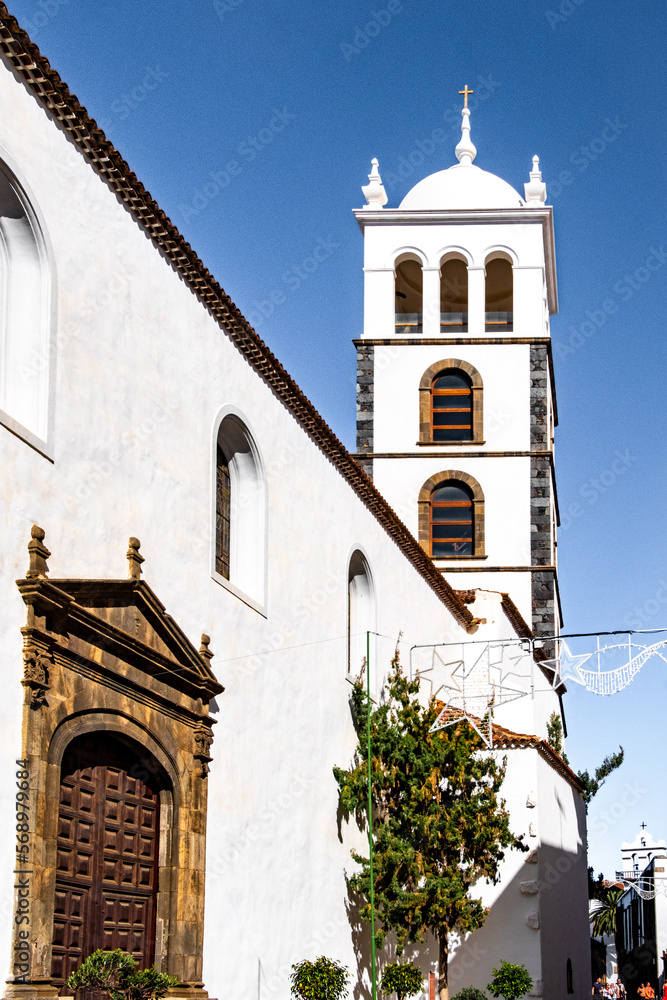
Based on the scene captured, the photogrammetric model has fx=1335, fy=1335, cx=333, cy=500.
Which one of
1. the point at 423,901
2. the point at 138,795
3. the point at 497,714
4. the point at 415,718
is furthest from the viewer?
the point at 497,714

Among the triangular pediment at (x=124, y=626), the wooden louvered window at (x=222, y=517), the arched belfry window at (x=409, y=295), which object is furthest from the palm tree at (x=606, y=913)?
the triangular pediment at (x=124, y=626)

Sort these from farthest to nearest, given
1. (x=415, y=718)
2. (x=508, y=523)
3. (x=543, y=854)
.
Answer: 1. (x=508, y=523)
2. (x=543, y=854)
3. (x=415, y=718)

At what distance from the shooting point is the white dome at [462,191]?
3847 centimetres

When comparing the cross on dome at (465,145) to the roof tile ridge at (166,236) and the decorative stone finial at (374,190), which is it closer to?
the decorative stone finial at (374,190)

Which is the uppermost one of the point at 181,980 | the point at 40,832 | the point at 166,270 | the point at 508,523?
the point at 508,523

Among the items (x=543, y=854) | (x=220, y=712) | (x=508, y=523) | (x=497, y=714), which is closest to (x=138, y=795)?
(x=220, y=712)

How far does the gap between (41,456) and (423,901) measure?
10.5 m

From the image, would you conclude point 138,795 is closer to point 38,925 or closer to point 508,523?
point 38,925

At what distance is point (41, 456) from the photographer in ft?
35.4

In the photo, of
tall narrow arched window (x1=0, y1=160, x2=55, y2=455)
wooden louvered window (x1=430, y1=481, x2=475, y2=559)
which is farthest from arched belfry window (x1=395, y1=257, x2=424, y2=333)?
tall narrow arched window (x1=0, y1=160, x2=55, y2=455)

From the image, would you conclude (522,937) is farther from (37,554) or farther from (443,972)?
(37,554)

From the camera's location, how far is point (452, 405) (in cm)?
3681

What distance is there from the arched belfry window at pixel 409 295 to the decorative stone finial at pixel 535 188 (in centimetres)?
374

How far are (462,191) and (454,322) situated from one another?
13.2ft
